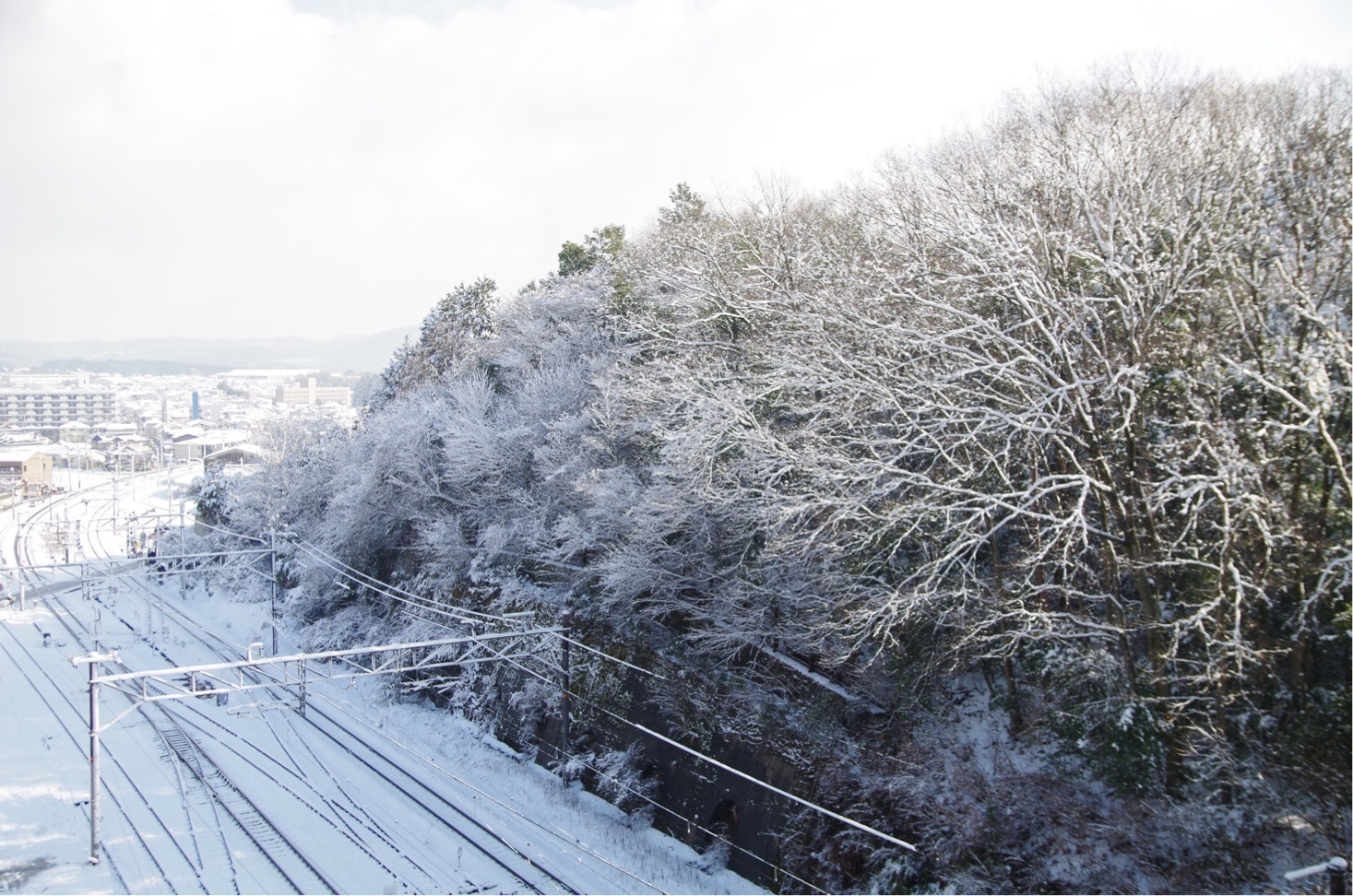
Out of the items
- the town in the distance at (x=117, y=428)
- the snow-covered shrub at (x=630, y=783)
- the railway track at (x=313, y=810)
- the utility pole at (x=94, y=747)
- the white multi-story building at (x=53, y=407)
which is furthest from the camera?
the white multi-story building at (x=53, y=407)

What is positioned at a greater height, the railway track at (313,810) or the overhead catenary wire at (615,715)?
the overhead catenary wire at (615,715)

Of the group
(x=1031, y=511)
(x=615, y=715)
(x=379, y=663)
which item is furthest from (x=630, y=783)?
(x=379, y=663)

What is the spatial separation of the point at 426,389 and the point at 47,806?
60.8 ft

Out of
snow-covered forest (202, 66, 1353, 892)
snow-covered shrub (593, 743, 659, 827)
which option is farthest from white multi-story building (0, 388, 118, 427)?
snow-covered forest (202, 66, 1353, 892)

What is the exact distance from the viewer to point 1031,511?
9930 millimetres

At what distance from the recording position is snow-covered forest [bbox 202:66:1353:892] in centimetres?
855

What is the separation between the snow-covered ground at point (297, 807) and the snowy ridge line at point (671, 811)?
1.38 feet

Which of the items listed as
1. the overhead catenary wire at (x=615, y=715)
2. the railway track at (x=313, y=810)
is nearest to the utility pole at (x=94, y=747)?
the railway track at (x=313, y=810)

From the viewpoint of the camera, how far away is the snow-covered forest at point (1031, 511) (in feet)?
28.1

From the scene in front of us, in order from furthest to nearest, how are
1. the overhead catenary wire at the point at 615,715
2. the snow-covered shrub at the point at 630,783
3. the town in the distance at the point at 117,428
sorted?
the town in the distance at the point at 117,428 < the snow-covered shrub at the point at 630,783 < the overhead catenary wire at the point at 615,715

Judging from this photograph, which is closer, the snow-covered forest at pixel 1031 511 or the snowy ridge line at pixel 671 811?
the snow-covered forest at pixel 1031 511

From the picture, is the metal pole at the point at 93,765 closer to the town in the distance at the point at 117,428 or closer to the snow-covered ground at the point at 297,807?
the snow-covered ground at the point at 297,807

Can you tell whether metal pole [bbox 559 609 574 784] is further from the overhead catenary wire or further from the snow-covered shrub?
the snow-covered shrub

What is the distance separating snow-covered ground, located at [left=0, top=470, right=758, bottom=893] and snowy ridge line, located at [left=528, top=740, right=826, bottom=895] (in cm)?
42
